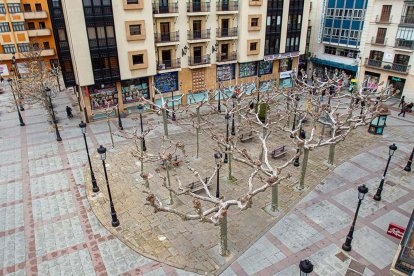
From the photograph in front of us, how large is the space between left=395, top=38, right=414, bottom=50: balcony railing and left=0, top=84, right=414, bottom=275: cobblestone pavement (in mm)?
15464

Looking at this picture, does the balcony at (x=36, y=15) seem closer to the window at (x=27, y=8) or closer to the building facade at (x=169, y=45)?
the window at (x=27, y=8)

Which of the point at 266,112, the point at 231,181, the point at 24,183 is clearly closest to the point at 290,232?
the point at 231,181

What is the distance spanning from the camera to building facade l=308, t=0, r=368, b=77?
41.8 metres

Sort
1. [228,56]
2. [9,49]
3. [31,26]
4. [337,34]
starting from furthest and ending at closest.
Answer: [31,26] < [9,49] < [337,34] < [228,56]

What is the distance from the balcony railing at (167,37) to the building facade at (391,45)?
976 inches

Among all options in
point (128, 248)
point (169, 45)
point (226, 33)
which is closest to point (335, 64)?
point (226, 33)

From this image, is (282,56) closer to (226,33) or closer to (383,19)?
(226,33)


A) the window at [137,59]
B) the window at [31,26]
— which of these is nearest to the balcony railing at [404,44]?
the window at [137,59]

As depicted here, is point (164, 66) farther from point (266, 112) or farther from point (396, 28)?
point (396, 28)

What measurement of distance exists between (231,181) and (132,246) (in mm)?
8461

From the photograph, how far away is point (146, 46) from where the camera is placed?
1316 inches

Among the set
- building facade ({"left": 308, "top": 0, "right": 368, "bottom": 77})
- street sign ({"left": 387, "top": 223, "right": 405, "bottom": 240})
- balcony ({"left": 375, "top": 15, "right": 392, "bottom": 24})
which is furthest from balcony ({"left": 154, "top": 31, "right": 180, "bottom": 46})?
street sign ({"left": 387, "top": 223, "right": 405, "bottom": 240})

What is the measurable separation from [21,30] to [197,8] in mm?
30621

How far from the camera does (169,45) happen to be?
35.2 meters
